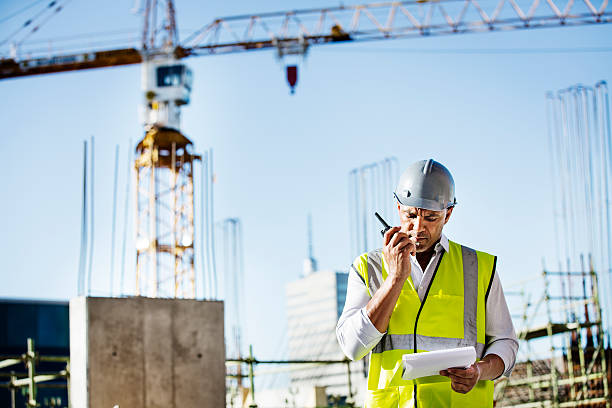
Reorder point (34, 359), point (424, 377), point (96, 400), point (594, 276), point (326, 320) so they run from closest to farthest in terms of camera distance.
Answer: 1. point (424, 377)
2. point (96, 400)
3. point (34, 359)
4. point (594, 276)
5. point (326, 320)

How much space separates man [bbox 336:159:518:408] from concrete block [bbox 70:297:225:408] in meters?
3.28

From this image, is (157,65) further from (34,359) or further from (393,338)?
(393,338)

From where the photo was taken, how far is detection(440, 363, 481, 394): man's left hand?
329cm

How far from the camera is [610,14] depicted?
42.6m

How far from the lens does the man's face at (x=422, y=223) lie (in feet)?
11.6

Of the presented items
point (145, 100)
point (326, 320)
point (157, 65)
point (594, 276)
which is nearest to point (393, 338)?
point (594, 276)

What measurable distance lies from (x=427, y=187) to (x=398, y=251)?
326 millimetres

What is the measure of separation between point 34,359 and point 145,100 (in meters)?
34.9

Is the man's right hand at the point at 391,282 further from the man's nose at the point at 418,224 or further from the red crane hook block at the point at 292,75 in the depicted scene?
the red crane hook block at the point at 292,75

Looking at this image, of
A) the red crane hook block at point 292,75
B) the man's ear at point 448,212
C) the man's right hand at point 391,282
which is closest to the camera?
the man's right hand at point 391,282

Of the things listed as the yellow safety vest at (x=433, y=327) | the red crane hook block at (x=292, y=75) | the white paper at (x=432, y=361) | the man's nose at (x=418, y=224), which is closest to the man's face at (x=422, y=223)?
the man's nose at (x=418, y=224)

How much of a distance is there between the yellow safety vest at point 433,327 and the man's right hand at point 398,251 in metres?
0.19

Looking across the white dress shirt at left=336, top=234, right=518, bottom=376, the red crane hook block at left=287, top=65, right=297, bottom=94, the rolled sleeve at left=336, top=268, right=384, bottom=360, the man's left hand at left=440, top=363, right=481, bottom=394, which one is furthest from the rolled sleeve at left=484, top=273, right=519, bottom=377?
the red crane hook block at left=287, top=65, right=297, bottom=94

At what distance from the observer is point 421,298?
3518mm
